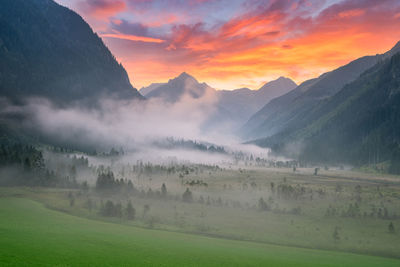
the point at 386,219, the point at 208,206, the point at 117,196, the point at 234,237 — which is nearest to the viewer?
the point at 234,237

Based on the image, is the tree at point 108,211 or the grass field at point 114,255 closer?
the grass field at point 114,255

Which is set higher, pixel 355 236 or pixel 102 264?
pixel 102 264

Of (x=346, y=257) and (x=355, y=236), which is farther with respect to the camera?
(x=355, y=236)

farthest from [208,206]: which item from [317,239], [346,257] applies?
[346,257]

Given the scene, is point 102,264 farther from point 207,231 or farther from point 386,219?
point 386,219

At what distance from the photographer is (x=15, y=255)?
35.9m

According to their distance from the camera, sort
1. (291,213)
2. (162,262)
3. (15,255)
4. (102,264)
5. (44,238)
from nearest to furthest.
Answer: (15,255) → (102,264) → (162,262) → (44,238) → (291,213)

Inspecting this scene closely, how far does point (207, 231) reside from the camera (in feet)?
306

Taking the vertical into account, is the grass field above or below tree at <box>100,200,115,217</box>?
above

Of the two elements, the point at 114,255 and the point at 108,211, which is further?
the point at 108,211

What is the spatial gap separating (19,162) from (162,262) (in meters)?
178

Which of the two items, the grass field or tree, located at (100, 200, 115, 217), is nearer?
the grass field

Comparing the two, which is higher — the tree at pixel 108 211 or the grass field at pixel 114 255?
the grass field at pixel 114 255

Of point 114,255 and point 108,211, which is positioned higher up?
point 114,255
